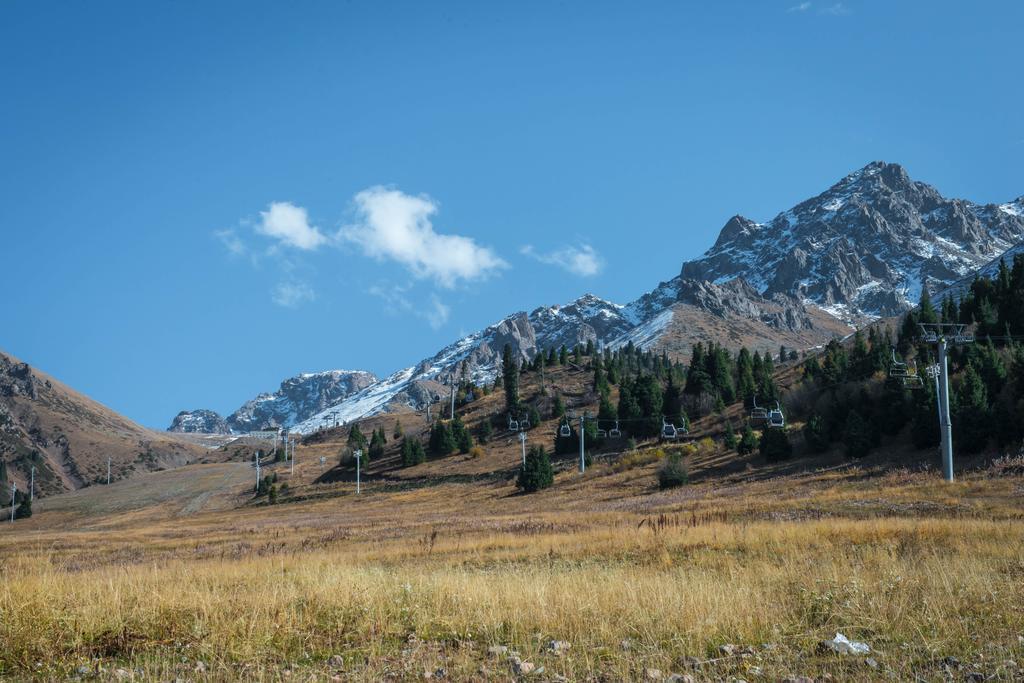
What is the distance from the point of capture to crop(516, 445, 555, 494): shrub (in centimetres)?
7144

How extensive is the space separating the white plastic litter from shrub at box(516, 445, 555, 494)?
65.1 metres

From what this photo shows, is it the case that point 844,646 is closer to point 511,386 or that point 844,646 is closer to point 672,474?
point 672,474

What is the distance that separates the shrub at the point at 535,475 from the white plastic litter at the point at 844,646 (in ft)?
213

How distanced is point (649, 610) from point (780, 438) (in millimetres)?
61633

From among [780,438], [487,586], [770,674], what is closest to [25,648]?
[487,586]

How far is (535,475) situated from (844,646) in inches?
2576

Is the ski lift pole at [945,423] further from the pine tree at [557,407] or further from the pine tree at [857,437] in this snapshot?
the pine tree at [557,407]

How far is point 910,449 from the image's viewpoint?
2192 inches

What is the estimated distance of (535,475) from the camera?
235ft

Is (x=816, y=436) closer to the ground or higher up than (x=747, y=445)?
higher up

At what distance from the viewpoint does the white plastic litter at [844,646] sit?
22.3 ft

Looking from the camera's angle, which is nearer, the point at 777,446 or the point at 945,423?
the point at 945,423

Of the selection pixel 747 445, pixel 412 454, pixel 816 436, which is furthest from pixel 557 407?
pixel 816 436

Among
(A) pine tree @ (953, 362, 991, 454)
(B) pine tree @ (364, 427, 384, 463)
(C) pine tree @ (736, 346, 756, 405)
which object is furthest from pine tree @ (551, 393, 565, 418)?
(A) pine tree @ (953, 362, 991, 454)
